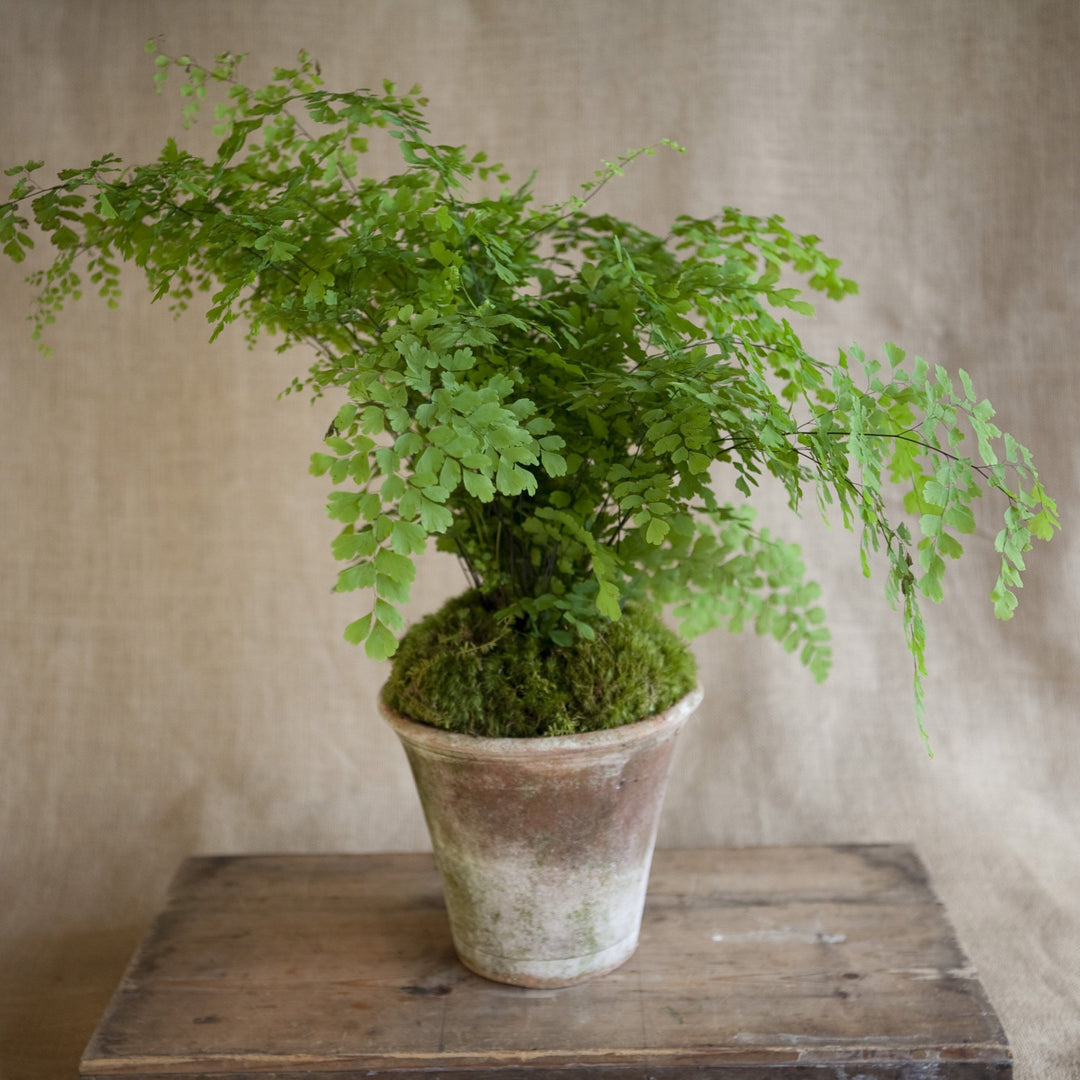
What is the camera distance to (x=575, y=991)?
1.58 meters

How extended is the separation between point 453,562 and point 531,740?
1.05 metres

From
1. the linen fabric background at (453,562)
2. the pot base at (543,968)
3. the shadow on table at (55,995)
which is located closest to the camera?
the pot base at (543,968)

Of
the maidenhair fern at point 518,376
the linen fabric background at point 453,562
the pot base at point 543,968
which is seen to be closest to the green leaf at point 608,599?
the maidenhair fern at point 518,376

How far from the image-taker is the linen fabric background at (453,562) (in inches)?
89.2

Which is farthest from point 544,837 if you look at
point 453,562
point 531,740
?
point 453,562

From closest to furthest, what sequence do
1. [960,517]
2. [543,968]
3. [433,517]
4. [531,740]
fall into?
[433,517] → [960,517] → [531,740] → [543,968]

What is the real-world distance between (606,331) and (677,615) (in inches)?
20.6

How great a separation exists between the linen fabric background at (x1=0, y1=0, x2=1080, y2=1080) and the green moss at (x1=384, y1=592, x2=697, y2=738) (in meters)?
0.87

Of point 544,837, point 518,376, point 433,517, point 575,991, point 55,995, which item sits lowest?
point 55,995

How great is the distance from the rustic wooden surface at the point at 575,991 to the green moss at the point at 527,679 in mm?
382

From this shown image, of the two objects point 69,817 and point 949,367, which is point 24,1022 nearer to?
point 69,817

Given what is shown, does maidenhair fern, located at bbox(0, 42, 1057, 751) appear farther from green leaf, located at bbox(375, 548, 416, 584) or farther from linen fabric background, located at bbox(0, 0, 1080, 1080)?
linen fabric background, located at bbox(0, 0, 1080, 1080)

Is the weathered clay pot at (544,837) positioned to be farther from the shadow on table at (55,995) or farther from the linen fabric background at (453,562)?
the linen fabric background at (453,562)

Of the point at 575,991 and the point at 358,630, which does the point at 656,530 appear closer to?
the point at 358,630
